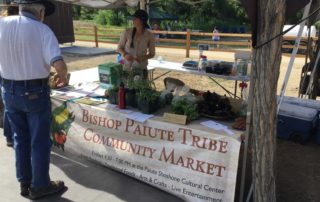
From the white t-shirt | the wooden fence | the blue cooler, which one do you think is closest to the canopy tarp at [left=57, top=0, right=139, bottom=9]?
the white t-shirt

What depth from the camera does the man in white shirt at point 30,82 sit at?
2.52m

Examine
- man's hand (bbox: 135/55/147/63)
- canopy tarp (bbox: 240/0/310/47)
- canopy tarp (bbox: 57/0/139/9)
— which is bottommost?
man's hand (bbox: 135/55/147/63)

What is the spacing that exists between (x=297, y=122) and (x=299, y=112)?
141 millimetres

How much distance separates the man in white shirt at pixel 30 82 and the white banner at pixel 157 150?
634 millimetres

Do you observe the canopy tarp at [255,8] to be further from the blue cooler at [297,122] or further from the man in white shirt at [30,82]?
the blue cooler at [297,122]

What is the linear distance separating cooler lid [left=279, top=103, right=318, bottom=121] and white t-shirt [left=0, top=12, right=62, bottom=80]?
3.12 meters

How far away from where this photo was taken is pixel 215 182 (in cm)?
268

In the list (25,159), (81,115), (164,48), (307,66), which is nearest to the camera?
(25,159)

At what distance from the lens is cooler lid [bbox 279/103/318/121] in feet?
13.8

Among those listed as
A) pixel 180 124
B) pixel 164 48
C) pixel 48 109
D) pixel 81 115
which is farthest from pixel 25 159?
pixel 164 48

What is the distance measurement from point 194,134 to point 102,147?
3.75 ft

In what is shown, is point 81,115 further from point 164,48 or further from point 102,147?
point 164,48

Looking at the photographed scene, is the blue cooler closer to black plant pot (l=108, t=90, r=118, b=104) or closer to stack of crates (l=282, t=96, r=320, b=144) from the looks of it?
stack of crates (l=282, t=96, r=320, b=144)

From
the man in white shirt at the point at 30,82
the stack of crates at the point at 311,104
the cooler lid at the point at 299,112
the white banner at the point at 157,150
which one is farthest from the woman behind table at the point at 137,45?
the stack of crates at the point at 311,104
